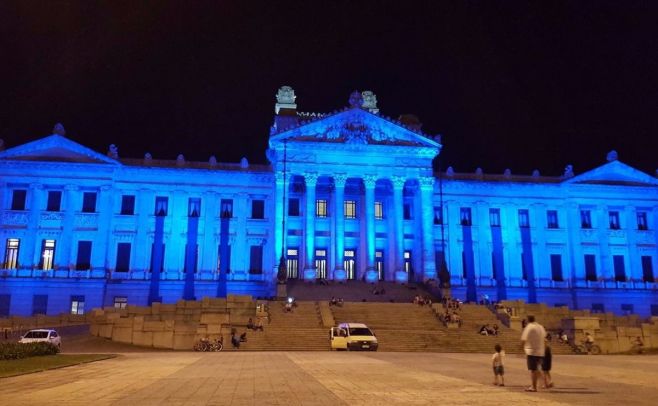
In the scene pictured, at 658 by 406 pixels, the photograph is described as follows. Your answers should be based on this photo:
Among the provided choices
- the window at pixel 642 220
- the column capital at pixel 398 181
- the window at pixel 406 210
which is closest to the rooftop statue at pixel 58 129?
the column capital at pixel 398 181

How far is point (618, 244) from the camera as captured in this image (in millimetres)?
68938

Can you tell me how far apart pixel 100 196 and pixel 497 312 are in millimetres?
39913

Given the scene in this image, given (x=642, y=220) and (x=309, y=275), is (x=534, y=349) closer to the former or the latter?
(x=309, y=275)

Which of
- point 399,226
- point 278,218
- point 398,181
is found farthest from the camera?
point 398,181

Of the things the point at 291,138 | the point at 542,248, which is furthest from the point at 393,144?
the point at 542,248

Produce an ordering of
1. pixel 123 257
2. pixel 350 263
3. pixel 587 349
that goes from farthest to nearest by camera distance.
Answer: pixel 350 263 → pixel 123 257 → pixel 587 349

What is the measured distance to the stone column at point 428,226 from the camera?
60594 mm

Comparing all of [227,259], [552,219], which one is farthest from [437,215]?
[227,259]

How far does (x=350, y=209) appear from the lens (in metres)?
65.9

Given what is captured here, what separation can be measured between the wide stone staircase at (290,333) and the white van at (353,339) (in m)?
2.04

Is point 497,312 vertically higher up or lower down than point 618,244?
lower down

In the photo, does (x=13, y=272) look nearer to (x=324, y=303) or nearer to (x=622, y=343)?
(x=324, y=303)

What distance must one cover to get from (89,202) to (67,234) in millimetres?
3861

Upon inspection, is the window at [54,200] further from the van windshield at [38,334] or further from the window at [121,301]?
the van windshield at [38,334]
